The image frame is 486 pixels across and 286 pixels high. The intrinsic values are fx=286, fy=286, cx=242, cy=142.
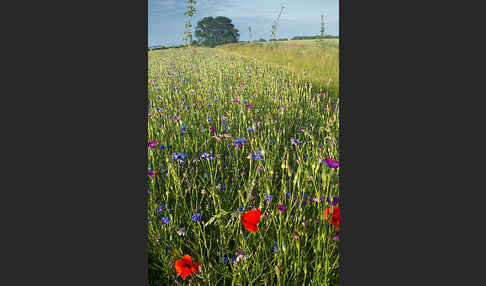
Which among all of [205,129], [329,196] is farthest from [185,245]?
[205,129]

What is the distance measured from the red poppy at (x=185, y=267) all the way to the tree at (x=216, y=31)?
144 cm

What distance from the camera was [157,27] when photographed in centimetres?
179

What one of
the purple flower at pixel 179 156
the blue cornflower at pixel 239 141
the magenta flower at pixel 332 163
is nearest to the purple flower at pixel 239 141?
the blue cornflower at pixel 239 141

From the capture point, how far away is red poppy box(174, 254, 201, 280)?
→ 1419 millimetres

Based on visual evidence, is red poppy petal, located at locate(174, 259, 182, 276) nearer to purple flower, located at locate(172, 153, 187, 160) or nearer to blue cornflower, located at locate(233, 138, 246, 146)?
purple flower, located at locate(172, 153, 187, 160)

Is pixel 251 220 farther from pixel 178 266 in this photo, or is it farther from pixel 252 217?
pixel 178 266

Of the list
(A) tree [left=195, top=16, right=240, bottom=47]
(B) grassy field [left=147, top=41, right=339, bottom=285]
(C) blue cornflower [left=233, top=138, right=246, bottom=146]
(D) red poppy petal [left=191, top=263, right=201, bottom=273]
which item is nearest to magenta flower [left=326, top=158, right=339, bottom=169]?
(B) grassy field [left=147, top=41, right=339, bottom=285]

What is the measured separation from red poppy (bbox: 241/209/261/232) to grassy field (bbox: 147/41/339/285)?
0.24ft

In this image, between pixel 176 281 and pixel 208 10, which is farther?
pixel 208 10

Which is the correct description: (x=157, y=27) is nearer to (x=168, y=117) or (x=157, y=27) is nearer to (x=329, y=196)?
(x=168, y=117)

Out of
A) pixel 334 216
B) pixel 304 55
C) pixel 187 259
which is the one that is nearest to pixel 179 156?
pixel 187 259

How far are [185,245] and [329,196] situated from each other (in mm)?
825

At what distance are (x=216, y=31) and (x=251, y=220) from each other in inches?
52.4

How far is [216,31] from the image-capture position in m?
2.00
